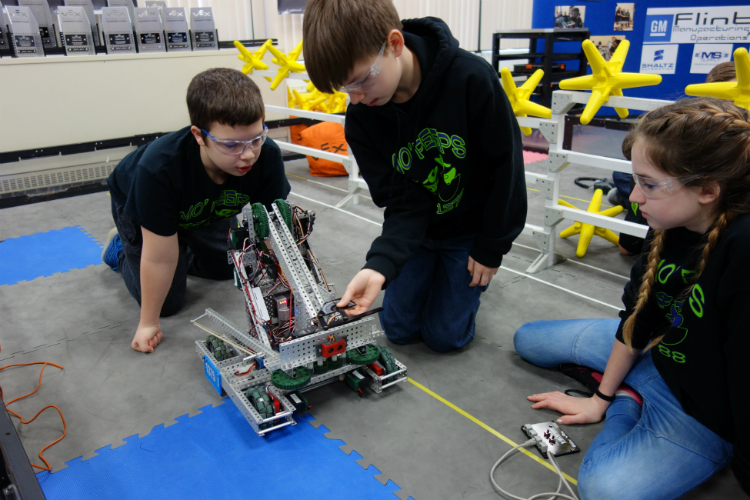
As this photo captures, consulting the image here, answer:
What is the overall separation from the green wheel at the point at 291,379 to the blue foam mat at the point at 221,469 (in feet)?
0.60

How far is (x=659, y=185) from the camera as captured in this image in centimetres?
148

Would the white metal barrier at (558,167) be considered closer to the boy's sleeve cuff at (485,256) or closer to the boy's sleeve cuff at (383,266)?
the boy's sleeve cuff at (485,256)

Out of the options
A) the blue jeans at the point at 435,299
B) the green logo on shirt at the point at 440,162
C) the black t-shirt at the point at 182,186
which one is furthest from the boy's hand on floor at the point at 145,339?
the green logo on shirt at the point at 440,162

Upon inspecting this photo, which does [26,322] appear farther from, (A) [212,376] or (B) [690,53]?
(B) [690,53]

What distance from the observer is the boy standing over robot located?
1.59 meters

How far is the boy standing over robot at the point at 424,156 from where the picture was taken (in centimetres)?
159

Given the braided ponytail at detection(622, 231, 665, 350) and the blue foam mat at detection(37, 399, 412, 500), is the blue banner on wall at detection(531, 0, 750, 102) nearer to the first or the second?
the braided ponytail at detection(622, 231, 665, 350)

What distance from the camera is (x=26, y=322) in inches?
112

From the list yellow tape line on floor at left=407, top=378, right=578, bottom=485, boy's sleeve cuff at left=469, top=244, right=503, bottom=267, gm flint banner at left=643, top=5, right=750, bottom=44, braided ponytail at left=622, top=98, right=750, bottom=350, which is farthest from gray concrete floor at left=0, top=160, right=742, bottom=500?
gm flint banner at left=643, top=5, right=750, bottom=44

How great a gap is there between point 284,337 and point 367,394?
16.5 inches

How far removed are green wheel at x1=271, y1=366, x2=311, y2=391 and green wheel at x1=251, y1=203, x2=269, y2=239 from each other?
0.55m

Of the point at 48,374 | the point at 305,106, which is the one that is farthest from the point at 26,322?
the point at 305,106

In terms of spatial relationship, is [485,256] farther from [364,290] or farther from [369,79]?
[369,79]

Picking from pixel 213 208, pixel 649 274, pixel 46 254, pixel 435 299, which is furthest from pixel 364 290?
pixel 46 254
